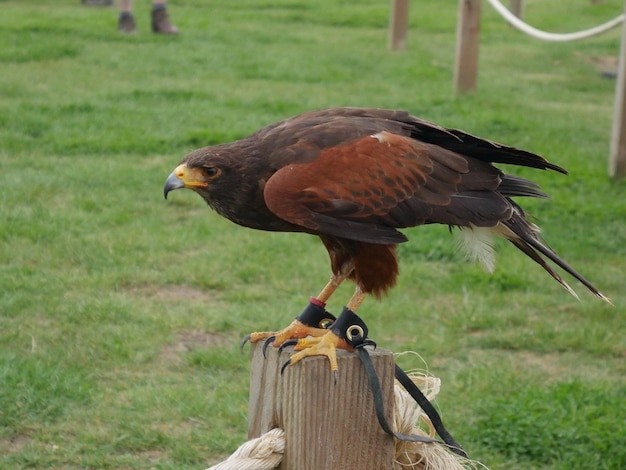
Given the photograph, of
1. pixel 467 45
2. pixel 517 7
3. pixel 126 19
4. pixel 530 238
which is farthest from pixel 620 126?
pixel 126 19

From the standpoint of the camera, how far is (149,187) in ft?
23.2

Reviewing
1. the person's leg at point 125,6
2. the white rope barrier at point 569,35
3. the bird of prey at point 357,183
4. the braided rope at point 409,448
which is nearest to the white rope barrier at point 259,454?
the braided rope at point 409,448

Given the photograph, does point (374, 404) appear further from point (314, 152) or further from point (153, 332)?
point (153, 332)

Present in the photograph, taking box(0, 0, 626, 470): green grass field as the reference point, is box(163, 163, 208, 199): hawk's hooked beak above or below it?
above

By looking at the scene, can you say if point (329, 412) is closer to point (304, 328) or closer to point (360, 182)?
point (304, 328)

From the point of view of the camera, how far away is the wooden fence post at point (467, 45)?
31.5ft

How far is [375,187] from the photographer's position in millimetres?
2707

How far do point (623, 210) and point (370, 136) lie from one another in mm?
4640

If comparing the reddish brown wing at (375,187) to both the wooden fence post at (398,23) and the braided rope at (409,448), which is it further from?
the wooden fence post at (398,23)

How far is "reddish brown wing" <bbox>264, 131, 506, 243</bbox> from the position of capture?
265 centimetres

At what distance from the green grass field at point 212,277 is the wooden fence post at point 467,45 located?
0.20m

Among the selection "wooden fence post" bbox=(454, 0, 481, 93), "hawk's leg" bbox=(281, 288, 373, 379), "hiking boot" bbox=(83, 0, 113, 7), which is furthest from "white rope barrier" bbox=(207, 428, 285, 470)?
"hiking boot" bbox=(83, 0, 113, 7)

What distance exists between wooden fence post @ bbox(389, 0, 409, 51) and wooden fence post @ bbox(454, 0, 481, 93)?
256 cm

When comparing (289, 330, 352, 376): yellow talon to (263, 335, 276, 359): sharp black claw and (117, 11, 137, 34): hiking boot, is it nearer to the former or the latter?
(263, 335, 276, 359): sharp black claw
